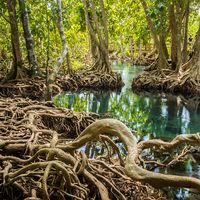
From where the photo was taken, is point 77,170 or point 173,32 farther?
point 173,32

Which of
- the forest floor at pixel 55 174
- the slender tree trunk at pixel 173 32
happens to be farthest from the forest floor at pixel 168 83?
the forest floor at pixel 55 174

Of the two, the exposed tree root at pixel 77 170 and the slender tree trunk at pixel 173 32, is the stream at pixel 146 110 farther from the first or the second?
the slender tree trunk at pixel 173 32

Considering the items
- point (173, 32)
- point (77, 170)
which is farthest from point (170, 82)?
point (77, 170)

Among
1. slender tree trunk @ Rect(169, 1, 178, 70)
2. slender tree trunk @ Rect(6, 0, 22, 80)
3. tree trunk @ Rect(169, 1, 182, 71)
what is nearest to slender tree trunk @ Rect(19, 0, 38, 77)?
slender tree trunk @ Rect(6, 0, 22, 80)

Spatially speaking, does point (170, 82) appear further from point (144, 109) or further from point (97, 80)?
point (144, 109)

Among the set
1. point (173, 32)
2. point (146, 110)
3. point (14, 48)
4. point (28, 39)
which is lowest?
point (146, 110)

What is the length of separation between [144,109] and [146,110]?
14 cm

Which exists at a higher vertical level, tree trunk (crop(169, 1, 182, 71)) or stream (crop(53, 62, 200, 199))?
tree trunk (crop(169, 1, 182, 71))

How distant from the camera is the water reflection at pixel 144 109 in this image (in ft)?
25.8

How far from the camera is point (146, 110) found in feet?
34.0

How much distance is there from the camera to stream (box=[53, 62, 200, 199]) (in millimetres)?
7531

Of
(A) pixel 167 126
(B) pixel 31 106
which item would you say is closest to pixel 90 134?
(B) pixel 31 106

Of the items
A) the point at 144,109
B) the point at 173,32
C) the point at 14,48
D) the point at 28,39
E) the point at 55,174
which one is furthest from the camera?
the point at 173,32

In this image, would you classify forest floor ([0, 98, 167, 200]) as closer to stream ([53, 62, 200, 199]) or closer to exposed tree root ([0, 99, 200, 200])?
exposed tree root ([0, 99, 200, 200])
